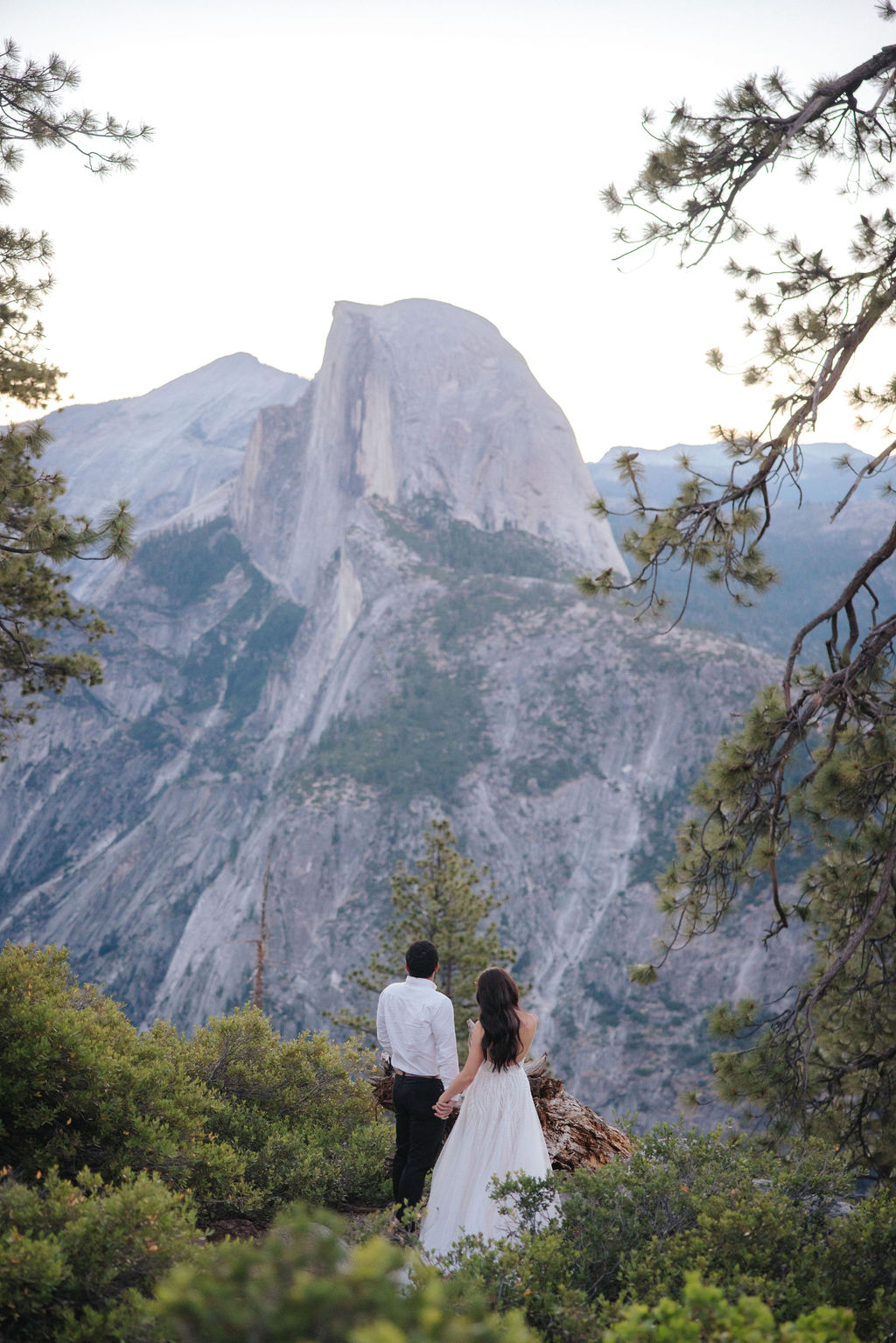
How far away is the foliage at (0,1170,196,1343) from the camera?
2.98 metres

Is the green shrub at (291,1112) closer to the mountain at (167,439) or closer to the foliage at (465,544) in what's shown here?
the foliage at (465,544)

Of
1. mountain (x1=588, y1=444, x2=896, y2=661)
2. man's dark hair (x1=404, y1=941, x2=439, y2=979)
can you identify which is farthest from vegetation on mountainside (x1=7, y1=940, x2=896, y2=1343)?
mountain (x1=588, y1=444, x2=896, y2=661)

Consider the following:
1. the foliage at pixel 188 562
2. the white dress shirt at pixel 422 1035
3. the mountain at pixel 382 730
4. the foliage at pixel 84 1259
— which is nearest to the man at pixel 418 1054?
the white dress shirt at pixel 422 1035

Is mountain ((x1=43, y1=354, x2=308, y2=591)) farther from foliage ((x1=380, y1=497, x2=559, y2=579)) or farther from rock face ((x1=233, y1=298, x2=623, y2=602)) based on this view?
foliage ((x1=380, y1=497, x2=559, y2=579))

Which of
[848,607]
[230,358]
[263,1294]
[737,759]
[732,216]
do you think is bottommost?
[263,1294]

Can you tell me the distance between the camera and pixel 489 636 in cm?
6862

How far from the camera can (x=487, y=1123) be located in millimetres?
5035

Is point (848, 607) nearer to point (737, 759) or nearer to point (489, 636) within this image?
point (737, 759)

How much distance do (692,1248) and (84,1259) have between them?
8.47 feet

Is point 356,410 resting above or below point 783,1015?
above

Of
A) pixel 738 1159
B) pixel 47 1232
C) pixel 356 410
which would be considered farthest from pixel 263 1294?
pixel 356 410

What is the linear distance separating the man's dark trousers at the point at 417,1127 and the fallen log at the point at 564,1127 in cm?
43

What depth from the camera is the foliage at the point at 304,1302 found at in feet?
5.59

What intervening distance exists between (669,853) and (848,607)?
50.3 metres
